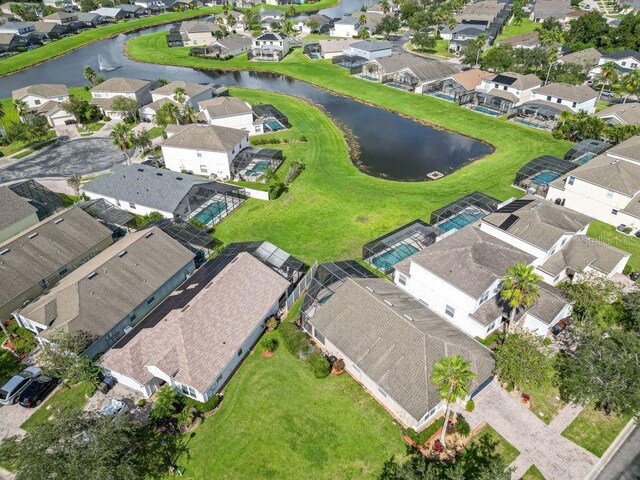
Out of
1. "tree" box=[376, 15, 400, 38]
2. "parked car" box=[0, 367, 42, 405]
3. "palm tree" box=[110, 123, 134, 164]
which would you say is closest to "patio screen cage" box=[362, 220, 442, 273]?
"parked car" box=[0, 367, 42, 405]

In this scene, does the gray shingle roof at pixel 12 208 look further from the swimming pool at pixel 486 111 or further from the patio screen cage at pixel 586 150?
the swimming pool at pixel 486 111

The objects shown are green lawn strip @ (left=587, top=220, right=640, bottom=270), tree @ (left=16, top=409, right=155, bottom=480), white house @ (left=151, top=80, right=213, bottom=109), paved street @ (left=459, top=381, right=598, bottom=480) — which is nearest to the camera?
tree @ (left=16, top=409, right=155, bottom=480)

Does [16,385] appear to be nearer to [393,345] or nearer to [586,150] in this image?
[393,345]

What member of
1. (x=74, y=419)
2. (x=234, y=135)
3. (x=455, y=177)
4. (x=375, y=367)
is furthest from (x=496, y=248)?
(x=234, y=135)

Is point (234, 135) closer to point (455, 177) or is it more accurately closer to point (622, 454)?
point (455, 177)

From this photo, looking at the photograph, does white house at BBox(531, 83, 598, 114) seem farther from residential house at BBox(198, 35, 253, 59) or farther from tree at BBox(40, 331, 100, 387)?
residential house at BBox(198, 35, 253, 59)

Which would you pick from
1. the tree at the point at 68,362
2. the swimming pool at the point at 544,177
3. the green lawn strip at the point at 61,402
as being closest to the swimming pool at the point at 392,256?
the swimming pool at the point at 544,177
